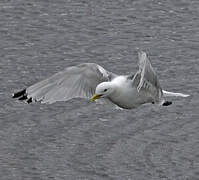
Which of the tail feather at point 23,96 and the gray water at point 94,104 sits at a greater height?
the tail feather at point 23,96

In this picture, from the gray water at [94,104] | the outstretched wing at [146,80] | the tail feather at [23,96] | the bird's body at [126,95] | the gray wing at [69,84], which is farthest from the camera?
the gray water at [94,104]

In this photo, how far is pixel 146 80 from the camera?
13.6 metres

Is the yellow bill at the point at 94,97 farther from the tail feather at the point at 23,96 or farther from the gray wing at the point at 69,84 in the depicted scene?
the tail feather at the point at 23,96

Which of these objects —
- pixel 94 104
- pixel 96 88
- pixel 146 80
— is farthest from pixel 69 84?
pixel 94 104

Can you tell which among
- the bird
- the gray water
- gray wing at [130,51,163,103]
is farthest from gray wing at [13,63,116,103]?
the gray water

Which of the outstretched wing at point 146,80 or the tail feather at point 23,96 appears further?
the tail feather at point 23,96

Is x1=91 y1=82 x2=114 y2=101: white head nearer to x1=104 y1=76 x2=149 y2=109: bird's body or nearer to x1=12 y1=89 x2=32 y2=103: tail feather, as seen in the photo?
x1=104 y1=76 x2=149 y2=109: bird's body

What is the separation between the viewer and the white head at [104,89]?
1405 centimetres

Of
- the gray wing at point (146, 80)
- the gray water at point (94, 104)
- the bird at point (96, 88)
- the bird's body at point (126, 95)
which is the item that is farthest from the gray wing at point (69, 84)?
the gray water at point (94, 104)

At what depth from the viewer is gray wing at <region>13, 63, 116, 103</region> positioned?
14.5m

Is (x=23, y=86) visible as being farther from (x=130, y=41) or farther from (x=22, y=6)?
(x=22, y=6)

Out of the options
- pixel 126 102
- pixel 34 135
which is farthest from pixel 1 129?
pixel 126 102

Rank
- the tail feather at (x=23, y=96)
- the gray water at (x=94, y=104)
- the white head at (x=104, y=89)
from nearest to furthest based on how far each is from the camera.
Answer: the white head at (x=104, y=89), the tail feather at (x=23, y=96), the gray water at (x=94, y=104)

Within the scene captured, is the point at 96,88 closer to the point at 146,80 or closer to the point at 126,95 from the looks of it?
the point at 126,95
